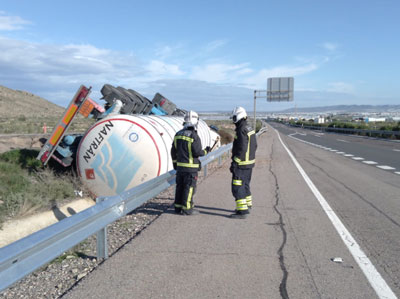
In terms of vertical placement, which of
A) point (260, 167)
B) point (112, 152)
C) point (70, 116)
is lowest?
point (260, 167)

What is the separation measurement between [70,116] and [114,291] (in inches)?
265

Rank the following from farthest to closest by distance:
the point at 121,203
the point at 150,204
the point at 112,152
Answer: the point at 112,152 → the point at 150,204 → the point at 121,203

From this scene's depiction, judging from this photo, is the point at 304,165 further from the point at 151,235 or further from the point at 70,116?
the point at 151,235

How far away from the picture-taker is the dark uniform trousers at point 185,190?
7176mm

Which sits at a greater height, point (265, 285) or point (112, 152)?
point (112, 152)

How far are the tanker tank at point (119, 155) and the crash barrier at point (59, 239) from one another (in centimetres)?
284

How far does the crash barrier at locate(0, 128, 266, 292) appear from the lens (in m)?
3.17

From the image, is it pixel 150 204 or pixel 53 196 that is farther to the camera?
pixel 53 196

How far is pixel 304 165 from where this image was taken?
641 inches

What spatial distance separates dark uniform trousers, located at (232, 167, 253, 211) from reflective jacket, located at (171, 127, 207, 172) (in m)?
0.72

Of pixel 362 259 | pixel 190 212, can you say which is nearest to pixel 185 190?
pixel 190 212

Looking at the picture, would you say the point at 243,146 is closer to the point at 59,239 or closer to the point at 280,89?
the point at 59,239

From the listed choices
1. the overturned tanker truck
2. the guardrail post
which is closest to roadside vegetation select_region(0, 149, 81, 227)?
the overturned tanker truck

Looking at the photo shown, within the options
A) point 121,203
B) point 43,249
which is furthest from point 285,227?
point 43,249
